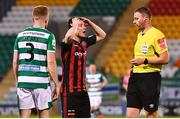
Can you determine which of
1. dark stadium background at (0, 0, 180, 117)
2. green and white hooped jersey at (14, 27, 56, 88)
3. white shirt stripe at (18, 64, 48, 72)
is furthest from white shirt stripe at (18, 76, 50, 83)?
dark stadium background at (0, 0, 180, 117)

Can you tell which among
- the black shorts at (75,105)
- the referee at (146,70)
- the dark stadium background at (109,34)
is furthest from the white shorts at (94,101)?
the black shorts at (75,105)

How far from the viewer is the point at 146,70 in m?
8.99

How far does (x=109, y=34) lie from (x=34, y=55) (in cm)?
1771

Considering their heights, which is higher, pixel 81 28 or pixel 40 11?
pixel 40 11

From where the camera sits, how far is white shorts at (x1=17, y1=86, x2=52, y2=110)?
8.34 metres

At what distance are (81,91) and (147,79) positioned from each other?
40.0 inches

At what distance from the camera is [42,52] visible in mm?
8242

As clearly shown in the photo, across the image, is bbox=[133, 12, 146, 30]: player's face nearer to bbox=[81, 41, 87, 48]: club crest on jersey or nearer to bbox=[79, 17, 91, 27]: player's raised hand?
bbox=[79, 17, 91, 27]: player's raised hand

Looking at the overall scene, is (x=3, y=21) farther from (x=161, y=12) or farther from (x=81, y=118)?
(x=81, y=118)

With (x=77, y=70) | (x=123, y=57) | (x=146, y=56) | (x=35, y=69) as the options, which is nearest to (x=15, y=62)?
(x=35, y=69)

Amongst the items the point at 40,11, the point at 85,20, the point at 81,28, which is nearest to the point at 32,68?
the point at 40,11

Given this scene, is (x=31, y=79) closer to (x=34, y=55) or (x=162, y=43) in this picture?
(x=34, y=55)

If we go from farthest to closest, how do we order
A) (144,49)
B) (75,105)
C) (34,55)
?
(144,49) → (75,105) → (34,55)

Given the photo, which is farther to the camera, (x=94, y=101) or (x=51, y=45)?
(x=94, y=101)
